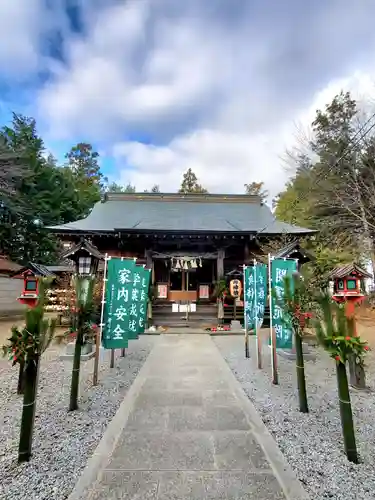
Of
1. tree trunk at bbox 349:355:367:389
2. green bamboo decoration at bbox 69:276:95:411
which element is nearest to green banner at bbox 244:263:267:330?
tree trunk at bbox 349:355:367:389

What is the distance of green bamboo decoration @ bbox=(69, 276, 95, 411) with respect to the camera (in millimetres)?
3137

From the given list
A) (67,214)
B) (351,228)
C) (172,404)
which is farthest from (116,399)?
(67,214)

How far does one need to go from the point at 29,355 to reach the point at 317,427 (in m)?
3.05

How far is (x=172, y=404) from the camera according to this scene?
128 inches

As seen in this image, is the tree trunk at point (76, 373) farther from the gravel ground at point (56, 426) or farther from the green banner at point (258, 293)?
the green banner at point (258, 293)

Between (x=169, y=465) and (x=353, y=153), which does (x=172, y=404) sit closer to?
(x=169, y=465)

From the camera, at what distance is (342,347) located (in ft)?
7.53

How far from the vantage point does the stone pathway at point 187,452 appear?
179cm

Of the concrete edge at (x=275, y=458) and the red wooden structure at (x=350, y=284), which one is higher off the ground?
the red wooden structure at (x=350, y=284)

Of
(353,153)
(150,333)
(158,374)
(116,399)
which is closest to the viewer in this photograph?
(116,399)

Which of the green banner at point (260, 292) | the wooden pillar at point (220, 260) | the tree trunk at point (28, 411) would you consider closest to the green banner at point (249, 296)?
the green banner at point (260, 292)

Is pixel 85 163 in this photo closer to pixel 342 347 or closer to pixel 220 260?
pixel 220 260

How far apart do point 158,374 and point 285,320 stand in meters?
2.43

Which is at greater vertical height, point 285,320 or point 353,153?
point 353,153
